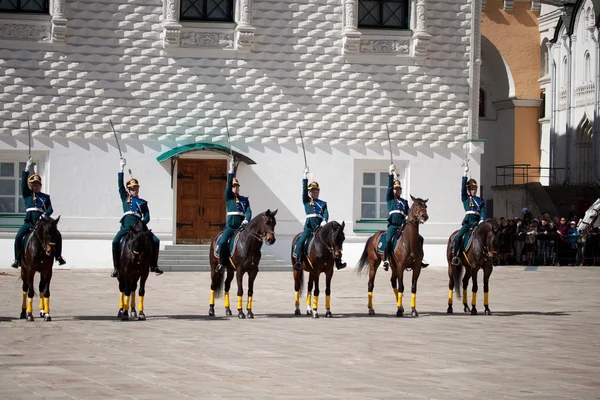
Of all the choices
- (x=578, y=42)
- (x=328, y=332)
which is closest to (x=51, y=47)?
(x=328, y=332)

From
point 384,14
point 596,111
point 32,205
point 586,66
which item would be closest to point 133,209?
point 32,205

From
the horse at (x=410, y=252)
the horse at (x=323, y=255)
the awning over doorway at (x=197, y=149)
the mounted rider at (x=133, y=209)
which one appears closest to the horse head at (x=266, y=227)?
the horse at (x=323, y=255)

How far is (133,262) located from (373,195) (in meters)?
15.6

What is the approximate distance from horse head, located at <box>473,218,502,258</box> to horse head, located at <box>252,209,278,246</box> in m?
3.88

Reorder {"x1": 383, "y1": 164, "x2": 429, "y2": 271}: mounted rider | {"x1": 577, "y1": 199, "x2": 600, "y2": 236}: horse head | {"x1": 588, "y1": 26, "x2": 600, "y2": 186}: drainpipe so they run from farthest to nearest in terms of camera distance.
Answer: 1. {"x1": 588, "y1": 26, "x2": 600, "y2": 186}: drainpipe
2. {"x1": 577, "y1": 199, "x2": 600, "y2": 236}: horse head
3. {"x1": 383, "y1": 164, "x2": 429, "y2": 271}: mounted rider

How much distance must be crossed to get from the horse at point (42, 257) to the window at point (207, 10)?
48.4ft

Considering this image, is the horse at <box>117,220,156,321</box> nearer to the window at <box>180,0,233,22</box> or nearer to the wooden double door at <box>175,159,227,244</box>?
the wooden double door at <box>175,159,227,244</box>

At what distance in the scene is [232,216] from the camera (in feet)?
65.0

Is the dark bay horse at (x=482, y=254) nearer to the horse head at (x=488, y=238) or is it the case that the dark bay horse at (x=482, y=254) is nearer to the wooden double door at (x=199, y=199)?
the horse head at (x=488, y=238)

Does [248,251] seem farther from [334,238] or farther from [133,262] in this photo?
[133,262]

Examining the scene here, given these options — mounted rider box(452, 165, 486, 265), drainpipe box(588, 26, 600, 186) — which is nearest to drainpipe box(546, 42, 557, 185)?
drainpipe box(588, 26, 600, 186)

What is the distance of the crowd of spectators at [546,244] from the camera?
1394 inches

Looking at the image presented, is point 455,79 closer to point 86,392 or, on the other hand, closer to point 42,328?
point 42,328

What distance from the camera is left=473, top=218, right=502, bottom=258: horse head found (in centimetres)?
2006
